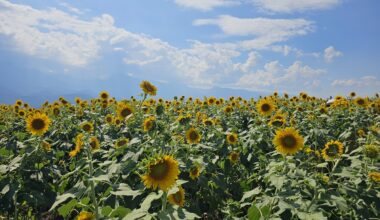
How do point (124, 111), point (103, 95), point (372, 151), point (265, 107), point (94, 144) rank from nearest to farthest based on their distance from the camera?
point (372, 151), point (94, 144), point (124, 111), point (265, 107), point (103, 95)

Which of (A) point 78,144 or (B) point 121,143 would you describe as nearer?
(A) point 78,144

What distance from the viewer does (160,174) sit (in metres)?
2.84

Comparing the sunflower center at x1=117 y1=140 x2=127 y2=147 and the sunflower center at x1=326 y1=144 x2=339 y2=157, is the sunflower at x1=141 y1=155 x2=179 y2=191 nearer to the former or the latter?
the sunflower center at x1=326 y1=144 x2=339 y2=157

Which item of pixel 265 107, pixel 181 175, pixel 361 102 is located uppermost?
pixel 361 102

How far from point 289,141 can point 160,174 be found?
226 centimetres

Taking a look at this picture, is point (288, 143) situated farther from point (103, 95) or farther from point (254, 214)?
point (103, 95)

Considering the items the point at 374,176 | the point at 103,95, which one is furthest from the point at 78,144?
the point at 103,95

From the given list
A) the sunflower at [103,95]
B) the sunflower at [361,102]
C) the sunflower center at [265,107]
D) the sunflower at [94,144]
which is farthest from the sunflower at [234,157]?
the sunflower at [361,102]

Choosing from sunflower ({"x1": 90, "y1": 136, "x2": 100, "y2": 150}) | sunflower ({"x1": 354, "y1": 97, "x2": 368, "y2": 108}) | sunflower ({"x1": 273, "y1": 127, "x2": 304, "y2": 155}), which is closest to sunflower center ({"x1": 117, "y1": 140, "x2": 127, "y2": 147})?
sunflower ({"x1": 90, "y1": 136, "x2": 100, "y2": 150})

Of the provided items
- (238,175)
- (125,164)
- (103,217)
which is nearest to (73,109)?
(238,175)

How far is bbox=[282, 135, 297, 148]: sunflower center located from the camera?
14.7 ft

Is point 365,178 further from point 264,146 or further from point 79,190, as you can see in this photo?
point 79,190

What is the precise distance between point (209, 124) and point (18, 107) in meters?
7.97

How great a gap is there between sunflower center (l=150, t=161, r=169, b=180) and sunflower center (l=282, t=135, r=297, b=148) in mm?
2176
